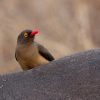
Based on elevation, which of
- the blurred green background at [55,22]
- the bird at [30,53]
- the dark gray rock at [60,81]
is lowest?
the dark gray rock at [60,81]

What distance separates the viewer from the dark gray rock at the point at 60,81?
142 inches

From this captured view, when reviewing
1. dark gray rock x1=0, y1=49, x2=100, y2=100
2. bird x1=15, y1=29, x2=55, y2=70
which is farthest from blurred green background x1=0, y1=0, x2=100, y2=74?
dark gray rock x1=0, y1=49, x2=100, y2=100

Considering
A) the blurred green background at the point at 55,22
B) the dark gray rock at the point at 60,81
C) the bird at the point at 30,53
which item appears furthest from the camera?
the blurred green background at the point at 55,22

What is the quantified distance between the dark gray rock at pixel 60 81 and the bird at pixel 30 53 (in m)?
0.64

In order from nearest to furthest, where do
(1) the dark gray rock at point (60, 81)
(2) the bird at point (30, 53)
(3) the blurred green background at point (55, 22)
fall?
(1) the dark gray rock at point (60, 81) < (2) the bird at point (30, 53) < (3) the blurred green background at point (55, 22)

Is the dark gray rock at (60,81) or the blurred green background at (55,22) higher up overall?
the blurred green background at (55,22)

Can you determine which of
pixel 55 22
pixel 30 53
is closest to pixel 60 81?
pixel 30 53

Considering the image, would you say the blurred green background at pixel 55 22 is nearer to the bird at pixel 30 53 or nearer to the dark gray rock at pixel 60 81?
the bird at pixel 30 53

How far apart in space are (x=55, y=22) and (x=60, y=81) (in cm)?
668

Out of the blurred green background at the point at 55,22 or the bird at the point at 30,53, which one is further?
the blurred green background at the point at 55,22

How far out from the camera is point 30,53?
4574 millimetres

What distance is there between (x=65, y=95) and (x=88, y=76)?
0.19m

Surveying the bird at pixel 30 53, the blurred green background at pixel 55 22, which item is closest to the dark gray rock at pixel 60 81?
the bird at pixel 30 53

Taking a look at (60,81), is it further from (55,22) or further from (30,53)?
(55,22)
